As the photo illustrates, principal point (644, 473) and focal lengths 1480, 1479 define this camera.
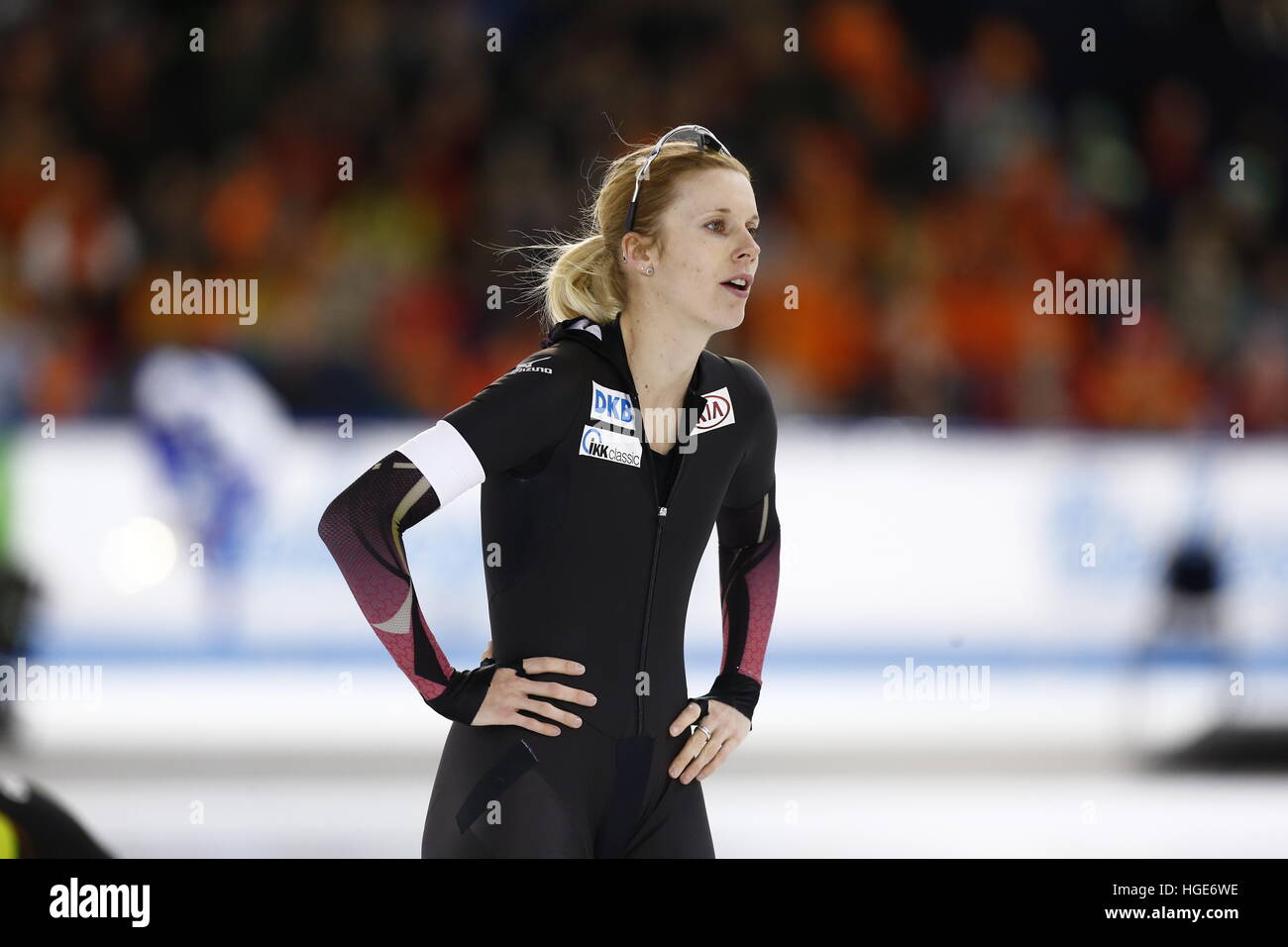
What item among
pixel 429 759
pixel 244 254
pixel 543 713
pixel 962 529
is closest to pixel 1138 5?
pixel 962 529

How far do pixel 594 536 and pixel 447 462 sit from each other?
0.99 feet

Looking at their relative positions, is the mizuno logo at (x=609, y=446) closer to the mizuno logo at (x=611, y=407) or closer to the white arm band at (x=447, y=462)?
the mizuno logo at (x=611, y=407)

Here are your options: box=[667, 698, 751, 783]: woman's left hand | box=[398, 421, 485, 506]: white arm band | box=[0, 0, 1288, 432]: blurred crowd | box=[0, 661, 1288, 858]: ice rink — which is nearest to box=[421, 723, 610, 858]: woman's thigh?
box=[667, 698, 751, 783]: woman's left hand

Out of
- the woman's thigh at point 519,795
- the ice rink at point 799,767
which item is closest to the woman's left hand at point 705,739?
the woman's thigh at point 519,795

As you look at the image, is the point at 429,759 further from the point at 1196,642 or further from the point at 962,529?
the point at 1196,642

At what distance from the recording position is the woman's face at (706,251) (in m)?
2.69

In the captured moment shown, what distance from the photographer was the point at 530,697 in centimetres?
256

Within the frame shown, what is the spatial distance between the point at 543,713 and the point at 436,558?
3276 millimetres

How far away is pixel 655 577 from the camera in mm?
2658

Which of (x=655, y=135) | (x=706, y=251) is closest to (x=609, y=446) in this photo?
(x=706, y=251)

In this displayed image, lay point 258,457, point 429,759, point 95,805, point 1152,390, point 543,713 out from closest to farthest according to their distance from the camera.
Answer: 1. point 543,713
2. point 95,805
3. point 429,759
4. point 258,457
5. point 1152,390

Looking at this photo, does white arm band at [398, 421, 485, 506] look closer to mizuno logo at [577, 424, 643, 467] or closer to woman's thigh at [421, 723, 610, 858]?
mizuno logo at [577, 424, 643, 467]

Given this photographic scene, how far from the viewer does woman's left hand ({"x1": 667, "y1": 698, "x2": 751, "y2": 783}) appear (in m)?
2.67

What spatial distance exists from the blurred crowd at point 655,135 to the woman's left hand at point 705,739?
385 centimetres
